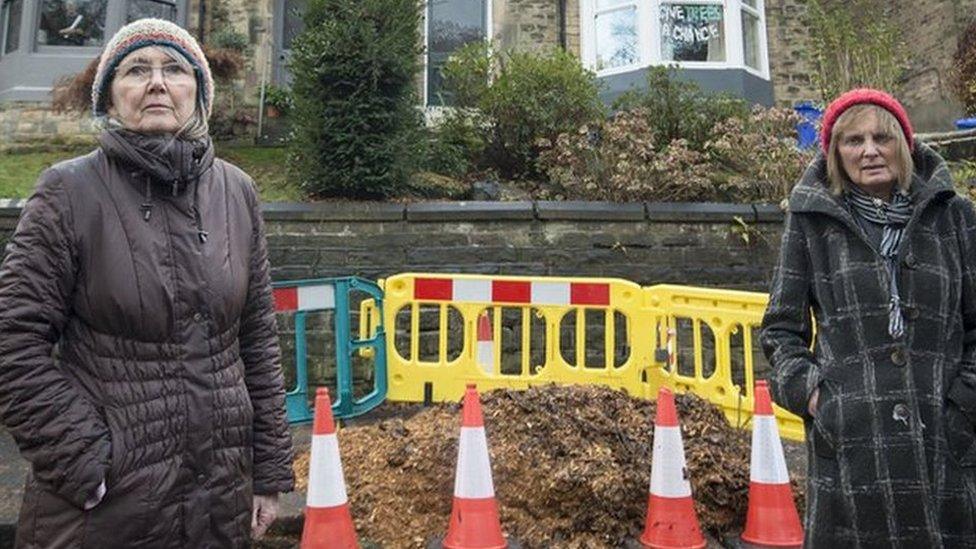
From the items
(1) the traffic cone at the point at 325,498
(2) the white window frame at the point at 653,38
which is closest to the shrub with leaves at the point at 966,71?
(2) the white window frame at the point at 653,38

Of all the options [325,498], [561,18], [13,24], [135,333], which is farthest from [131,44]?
[13,24]

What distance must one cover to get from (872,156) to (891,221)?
0.65 feet

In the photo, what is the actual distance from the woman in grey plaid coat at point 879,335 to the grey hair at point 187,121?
1717 millimetres

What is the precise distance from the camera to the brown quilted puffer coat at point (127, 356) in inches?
64.2

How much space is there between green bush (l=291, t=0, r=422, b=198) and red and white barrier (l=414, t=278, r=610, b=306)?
179 centimetres

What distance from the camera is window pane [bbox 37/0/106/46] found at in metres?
11.0

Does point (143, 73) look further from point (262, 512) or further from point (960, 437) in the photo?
point (960, 437)

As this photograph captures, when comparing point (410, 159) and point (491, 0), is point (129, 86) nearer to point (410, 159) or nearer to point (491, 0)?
point (410, 159)

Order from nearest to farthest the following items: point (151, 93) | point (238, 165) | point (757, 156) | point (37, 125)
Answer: point (151, 93) < point (757, 156) < point (238, 165) < point (37, 125)

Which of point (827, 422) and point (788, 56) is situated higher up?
point (788, 56)

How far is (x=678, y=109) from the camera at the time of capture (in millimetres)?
8641

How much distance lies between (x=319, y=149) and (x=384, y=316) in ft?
7.45

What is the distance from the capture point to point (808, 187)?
219cm

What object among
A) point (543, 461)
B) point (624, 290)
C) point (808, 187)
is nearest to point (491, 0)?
point (624, 290)
